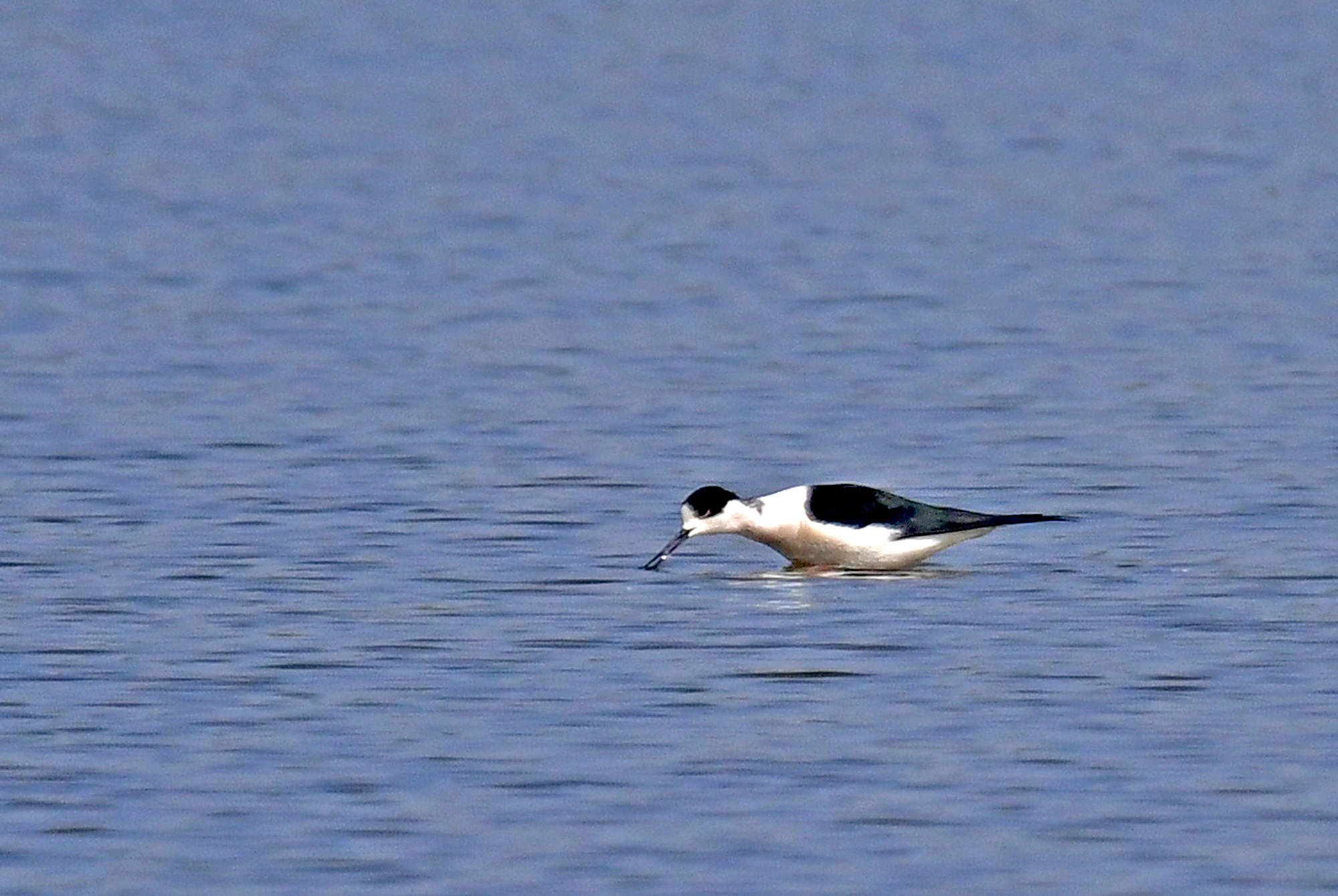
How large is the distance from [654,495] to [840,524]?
77.9 inches

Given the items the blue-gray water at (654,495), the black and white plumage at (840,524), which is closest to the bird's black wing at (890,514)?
the black and white plumage at (840,524)

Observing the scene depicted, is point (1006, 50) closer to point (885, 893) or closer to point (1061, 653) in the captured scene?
point (1061, 653)

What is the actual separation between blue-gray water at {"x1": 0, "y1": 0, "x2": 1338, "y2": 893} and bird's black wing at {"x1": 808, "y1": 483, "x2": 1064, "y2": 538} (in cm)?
26

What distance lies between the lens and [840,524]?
1627cm

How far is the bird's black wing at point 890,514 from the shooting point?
633 inches

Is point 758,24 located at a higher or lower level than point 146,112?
higher

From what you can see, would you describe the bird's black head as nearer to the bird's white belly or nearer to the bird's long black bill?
the bird's long black bill

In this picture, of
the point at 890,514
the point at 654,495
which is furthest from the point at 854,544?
the point at 654,495

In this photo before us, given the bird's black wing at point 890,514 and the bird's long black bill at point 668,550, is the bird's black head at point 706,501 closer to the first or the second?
the bird's long black bill at point 668,550

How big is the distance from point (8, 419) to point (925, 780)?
969 cm

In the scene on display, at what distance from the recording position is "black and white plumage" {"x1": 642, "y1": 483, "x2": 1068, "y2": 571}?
16109 millimetres

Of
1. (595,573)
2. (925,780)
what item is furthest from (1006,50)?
(925,780)

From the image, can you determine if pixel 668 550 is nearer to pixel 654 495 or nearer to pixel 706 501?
pixel 706 501

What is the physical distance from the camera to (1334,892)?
1048 centimetres
